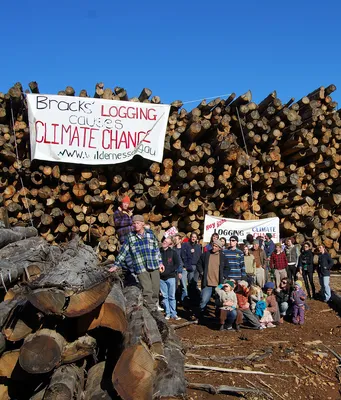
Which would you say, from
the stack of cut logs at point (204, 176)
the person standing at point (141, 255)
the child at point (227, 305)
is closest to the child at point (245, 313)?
the child at point (227, 305)

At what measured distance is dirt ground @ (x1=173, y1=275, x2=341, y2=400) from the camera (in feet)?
17.1

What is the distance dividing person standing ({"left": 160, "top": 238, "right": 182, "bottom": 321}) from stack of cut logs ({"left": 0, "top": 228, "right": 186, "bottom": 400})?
296 cm

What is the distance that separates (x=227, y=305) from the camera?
7.66m

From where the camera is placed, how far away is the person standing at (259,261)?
9.52m

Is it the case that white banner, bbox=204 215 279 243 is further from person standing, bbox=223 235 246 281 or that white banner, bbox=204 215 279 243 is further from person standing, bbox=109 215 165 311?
person standing, bbox=109 215 165 311

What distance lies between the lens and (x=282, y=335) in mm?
7477

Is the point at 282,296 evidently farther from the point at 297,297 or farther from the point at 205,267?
the point at 205,267

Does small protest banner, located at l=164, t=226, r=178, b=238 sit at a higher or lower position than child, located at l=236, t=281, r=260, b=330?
higher

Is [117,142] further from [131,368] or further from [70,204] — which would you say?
[131,368]

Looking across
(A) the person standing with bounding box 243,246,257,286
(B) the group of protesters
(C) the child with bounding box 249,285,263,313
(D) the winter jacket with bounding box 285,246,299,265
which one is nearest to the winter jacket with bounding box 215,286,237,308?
(B) the group of protesters

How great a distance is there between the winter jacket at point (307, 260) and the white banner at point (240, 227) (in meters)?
1.32

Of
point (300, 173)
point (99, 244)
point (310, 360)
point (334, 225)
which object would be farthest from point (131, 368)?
point (334, 225)

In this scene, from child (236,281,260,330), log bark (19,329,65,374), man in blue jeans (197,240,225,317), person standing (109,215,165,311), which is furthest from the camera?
man in blue jeans (197,240,225,317)

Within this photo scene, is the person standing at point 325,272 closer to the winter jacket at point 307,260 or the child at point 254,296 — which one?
the winter jacket at point 307,260
